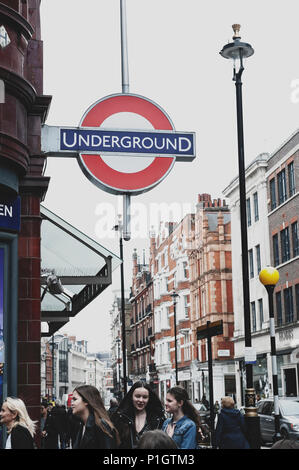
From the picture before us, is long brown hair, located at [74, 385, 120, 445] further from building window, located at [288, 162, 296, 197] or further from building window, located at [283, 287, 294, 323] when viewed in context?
building window, located at [288, 162, 296, 197]

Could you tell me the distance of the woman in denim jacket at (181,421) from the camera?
609 centimetres

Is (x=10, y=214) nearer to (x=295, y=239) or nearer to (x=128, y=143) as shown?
(x=128, y=143)

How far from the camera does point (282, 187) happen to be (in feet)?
135

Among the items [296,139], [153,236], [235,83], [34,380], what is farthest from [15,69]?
[153,236]

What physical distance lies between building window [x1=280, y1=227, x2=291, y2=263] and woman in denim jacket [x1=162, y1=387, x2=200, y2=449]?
3398cm

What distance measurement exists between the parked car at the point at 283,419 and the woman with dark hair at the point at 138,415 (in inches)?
594

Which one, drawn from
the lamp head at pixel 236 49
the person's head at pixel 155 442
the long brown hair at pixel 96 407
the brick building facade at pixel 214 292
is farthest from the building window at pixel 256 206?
the person's head at pixel 155 442

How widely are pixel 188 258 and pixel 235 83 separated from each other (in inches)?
1980

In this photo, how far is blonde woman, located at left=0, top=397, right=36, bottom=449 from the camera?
17.7 ft

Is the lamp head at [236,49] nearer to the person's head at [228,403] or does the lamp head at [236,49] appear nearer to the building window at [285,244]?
the person's head at [228,403]

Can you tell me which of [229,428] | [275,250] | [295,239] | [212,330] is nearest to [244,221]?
[212,330]

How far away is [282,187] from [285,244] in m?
3.28

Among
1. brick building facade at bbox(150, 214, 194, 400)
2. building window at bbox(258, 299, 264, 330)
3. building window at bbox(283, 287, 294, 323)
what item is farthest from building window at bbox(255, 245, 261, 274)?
brick building facade at bbox(150, 214, 194, 400)

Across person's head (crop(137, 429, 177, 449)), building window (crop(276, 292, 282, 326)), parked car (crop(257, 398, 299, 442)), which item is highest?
building window (crop(276, 292, 282, 326))
